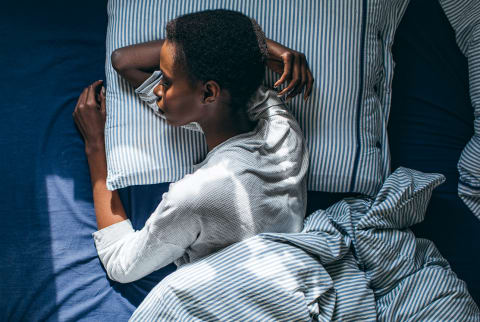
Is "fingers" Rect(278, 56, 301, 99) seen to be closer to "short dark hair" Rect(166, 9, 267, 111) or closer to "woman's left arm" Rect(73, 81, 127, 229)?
"short dark hair" Rect(166, 9, 267, 111)

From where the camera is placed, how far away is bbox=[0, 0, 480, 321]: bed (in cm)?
106

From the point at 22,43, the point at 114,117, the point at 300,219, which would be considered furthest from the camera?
the point at 22,43

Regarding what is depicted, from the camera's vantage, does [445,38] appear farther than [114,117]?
Yes

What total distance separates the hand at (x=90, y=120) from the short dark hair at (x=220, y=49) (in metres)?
0.37

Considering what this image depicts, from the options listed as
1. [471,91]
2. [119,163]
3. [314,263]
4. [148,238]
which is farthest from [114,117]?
[471,91]

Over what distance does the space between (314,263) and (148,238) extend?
36 centimetres

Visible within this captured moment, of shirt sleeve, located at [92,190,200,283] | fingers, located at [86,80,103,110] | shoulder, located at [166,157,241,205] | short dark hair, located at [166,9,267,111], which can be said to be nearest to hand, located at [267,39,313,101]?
short dark hair, located at [166,9,267,111]

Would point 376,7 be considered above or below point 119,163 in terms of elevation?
above

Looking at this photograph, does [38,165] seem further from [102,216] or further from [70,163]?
[102,216]

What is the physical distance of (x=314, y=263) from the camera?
0.92 metres

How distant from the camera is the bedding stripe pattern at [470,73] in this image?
1.13 meters

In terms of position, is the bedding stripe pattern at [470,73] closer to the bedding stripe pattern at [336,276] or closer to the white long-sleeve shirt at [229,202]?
the bedding stripe pattern at [336,276]

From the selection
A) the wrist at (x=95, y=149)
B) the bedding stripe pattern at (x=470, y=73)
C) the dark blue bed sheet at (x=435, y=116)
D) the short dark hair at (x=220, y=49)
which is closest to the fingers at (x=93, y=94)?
the wrist at (x=95, y=149)

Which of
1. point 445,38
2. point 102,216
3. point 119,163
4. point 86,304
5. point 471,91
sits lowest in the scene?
point 86,304
